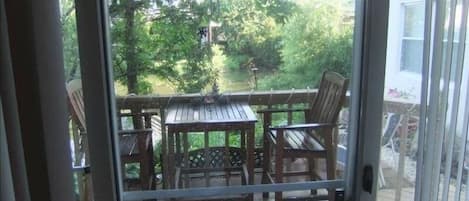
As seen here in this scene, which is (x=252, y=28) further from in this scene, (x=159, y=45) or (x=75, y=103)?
(x=75, y=103)

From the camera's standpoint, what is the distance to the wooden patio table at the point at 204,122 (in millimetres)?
1275

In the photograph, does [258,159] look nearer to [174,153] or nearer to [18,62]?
[174,153]

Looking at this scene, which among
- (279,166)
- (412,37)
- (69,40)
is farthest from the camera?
(279,166)

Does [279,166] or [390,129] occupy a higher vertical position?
[390,129]

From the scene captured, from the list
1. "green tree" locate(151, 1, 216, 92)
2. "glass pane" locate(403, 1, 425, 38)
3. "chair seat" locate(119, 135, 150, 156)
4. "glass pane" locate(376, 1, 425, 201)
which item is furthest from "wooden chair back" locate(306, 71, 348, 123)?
"chair seat" locate(119, 135, 150, 156)

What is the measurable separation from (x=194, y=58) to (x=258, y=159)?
0.39 m

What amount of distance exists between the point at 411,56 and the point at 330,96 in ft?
0.90

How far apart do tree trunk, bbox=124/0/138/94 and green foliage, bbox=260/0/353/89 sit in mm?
392

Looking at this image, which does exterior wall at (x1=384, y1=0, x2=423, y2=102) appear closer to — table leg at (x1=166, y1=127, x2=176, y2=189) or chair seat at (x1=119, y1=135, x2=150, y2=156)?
table leg at (x1=166, y1=127, x2=176, y2=189)

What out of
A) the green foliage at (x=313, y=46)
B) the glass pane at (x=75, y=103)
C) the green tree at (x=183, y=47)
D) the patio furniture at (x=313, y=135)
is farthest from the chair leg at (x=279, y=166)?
the glass pane at (x=75, y=103)

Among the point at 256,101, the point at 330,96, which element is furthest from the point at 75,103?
the point at 330,96

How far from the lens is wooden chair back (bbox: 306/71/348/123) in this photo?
50.7 inches

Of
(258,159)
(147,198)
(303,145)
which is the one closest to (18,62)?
(147,198)

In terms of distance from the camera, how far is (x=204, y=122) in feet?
4.22
